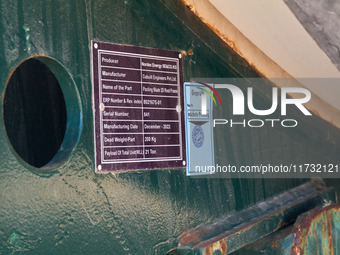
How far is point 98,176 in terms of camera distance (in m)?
2.41

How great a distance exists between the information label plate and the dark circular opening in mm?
581

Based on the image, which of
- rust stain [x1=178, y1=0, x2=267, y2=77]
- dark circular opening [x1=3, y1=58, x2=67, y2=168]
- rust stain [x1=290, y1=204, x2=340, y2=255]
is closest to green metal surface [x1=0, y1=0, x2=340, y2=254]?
rust stain [x1=178, y1=0, x2=267, y2=77]

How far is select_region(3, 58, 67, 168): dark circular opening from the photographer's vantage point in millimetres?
2853

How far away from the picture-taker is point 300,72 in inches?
127

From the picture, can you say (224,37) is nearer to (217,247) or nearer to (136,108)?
(136,108)

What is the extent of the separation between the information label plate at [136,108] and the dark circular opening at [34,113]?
58cm

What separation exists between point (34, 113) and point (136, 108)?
656mm

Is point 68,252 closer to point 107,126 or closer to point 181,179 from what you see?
point 107,126

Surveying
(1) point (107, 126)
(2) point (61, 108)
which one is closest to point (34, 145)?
(2) point (61, 108)

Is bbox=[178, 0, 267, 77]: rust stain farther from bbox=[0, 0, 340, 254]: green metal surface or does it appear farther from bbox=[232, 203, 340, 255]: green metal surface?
bbox=[232, 203, 340, 255]: green metal surface

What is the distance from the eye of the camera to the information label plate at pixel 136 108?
2.46 metres

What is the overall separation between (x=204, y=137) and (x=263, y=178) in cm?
55

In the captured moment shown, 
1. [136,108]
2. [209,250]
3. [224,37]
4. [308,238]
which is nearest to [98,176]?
[136,108]

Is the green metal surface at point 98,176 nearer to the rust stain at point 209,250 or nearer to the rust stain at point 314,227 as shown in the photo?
the rust stain at point 209,250
